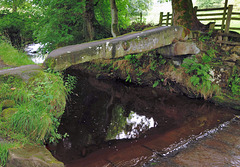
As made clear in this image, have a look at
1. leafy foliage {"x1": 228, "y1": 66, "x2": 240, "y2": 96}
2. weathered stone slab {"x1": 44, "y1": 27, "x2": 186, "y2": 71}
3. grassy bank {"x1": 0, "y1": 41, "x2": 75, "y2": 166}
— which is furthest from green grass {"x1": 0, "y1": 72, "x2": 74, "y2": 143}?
leafy foliage {"x1": 228, "y1": 66, "x2": 240, "y2": 96}

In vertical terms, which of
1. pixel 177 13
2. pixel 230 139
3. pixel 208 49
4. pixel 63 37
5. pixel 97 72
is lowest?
pixel 230 139

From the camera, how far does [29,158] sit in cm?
284

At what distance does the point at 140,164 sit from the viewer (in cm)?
377

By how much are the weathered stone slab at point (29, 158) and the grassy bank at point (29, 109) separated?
104mm

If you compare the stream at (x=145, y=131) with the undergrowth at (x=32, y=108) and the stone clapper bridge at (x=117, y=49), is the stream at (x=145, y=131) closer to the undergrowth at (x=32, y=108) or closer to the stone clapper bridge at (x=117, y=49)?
the undergrowth at (x=32, y=108)

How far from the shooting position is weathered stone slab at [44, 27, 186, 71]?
16.8 ft

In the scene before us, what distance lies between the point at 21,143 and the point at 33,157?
44 cm

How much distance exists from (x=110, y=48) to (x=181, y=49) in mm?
2831

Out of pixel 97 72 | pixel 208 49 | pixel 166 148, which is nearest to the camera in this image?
pixel 166 148

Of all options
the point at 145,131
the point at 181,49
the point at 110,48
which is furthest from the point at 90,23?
the point at 145,131

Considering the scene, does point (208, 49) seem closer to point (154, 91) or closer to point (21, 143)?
point (154, 91)

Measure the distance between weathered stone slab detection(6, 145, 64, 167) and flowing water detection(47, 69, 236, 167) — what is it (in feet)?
2.90

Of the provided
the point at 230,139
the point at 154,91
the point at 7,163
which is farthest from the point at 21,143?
the point at 154,91

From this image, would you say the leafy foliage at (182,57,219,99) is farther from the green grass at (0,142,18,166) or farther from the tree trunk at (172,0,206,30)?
the green grass at (0,142,18,166)
